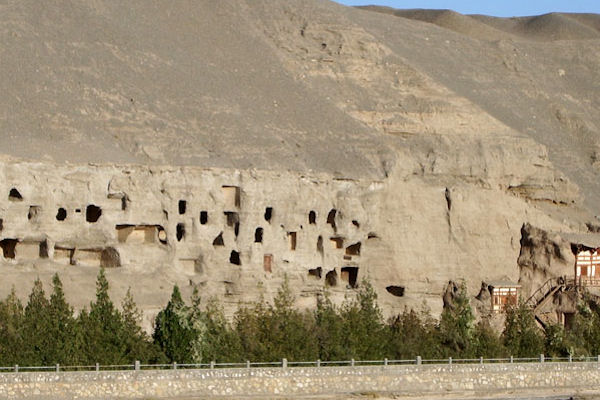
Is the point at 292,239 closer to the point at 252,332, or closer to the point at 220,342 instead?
the point at 252,332

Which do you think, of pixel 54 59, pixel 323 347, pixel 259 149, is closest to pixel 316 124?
pixel 259 149

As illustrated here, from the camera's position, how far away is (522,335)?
61.6 meters

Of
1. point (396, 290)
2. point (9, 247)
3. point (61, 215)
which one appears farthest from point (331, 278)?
point (9, 247)

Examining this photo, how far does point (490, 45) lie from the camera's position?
92750mm

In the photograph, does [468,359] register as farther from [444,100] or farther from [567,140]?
[567,140]

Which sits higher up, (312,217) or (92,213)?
(312,217)

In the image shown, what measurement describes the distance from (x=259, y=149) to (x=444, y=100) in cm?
1075

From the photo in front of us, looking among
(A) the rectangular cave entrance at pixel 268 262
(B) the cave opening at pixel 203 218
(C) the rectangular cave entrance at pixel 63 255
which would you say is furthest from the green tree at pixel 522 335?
(C) the rectangular cave entrance at pixel 63 255

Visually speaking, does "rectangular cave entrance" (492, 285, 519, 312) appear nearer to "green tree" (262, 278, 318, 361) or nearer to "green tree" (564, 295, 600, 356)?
"green tree" (564, 295, 600, 356)

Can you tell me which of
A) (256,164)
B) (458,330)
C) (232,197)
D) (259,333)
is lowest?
(259,333)

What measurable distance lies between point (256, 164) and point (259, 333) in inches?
389

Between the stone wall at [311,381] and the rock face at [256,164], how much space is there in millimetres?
7326

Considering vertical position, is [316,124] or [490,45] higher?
[490,45]

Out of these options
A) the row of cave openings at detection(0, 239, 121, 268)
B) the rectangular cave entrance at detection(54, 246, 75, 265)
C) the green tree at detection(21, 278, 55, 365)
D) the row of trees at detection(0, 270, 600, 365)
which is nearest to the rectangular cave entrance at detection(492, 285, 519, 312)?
the row of trees at detection(0, 270, 600, 365)
